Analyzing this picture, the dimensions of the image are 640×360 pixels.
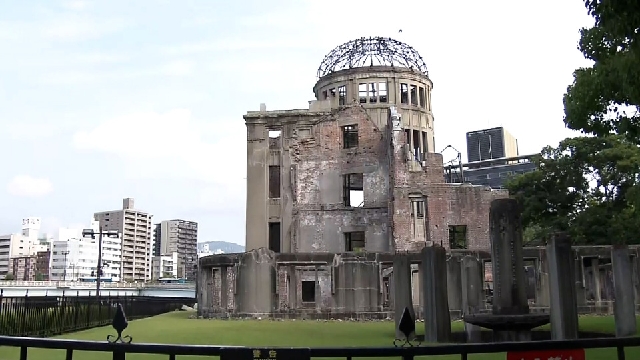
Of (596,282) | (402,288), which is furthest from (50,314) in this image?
(596,282)

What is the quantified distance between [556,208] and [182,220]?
16383 centimetres

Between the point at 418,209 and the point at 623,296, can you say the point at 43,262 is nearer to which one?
the point at 418,209

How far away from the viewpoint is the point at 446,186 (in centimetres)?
3566

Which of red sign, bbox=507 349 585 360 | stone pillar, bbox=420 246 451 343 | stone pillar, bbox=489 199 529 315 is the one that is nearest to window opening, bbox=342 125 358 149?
stone pillar, bbox=420 246 451 343

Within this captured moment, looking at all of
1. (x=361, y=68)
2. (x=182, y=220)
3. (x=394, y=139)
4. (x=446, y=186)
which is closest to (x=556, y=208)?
(x=446, y=186)

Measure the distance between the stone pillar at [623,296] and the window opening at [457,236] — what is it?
18.5 m

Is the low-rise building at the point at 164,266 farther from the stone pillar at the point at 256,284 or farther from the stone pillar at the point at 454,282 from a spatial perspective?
the stone pillar at the point at 454,282

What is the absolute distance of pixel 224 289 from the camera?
2661 cm

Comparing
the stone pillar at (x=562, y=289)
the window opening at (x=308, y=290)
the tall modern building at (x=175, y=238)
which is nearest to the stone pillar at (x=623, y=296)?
the stone pillar at (x=562, y=289)

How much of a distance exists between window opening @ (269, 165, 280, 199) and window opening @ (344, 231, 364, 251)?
5931 mm

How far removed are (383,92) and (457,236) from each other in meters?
12.6

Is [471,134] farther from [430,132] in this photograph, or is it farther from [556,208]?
[556,208]

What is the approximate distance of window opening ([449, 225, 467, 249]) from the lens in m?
36.3

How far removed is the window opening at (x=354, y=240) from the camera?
127ft
